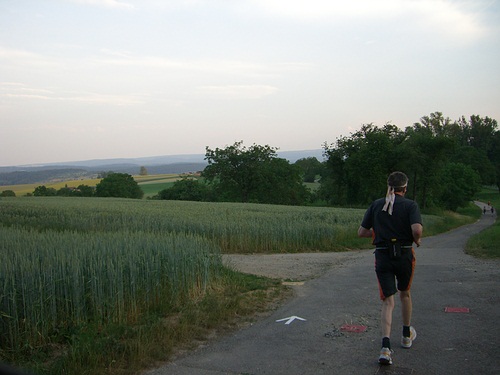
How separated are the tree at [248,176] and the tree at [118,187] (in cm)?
2957

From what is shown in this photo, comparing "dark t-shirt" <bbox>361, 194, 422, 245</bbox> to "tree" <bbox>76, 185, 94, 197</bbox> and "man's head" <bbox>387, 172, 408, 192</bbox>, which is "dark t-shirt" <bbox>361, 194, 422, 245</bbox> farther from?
"tree" <bbox>76, 185, 94, 197</bbox>

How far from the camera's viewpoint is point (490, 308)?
7.73 m

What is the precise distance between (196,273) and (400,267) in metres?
3.96

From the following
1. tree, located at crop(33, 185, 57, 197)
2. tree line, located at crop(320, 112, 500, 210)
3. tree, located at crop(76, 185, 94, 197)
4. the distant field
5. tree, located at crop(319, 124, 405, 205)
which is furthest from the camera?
tree, located at crop(76, 185, 94, 197)

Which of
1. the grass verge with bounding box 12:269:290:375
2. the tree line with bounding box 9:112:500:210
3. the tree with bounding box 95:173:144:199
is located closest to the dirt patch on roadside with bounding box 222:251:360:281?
the grass verge with bounding box 12:269:290:375

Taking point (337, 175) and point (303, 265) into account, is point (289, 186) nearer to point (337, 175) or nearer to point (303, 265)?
point (337, 175)

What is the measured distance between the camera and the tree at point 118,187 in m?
99.1

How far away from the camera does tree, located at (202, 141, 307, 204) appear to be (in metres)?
75.4

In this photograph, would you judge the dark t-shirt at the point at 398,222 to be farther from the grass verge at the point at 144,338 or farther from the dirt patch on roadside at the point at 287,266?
the dirt patch on roadside at the point at 287,266

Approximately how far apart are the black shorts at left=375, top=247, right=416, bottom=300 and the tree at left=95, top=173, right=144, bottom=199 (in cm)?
9655

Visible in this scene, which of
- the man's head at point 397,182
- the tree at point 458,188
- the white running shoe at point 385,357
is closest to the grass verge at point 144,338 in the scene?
the white running shoe at point 385,357

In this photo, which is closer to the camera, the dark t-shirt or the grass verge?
the grass verge

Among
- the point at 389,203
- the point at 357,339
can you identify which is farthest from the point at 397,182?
the point at 357,339

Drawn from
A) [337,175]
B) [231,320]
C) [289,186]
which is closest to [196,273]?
[231,320]
